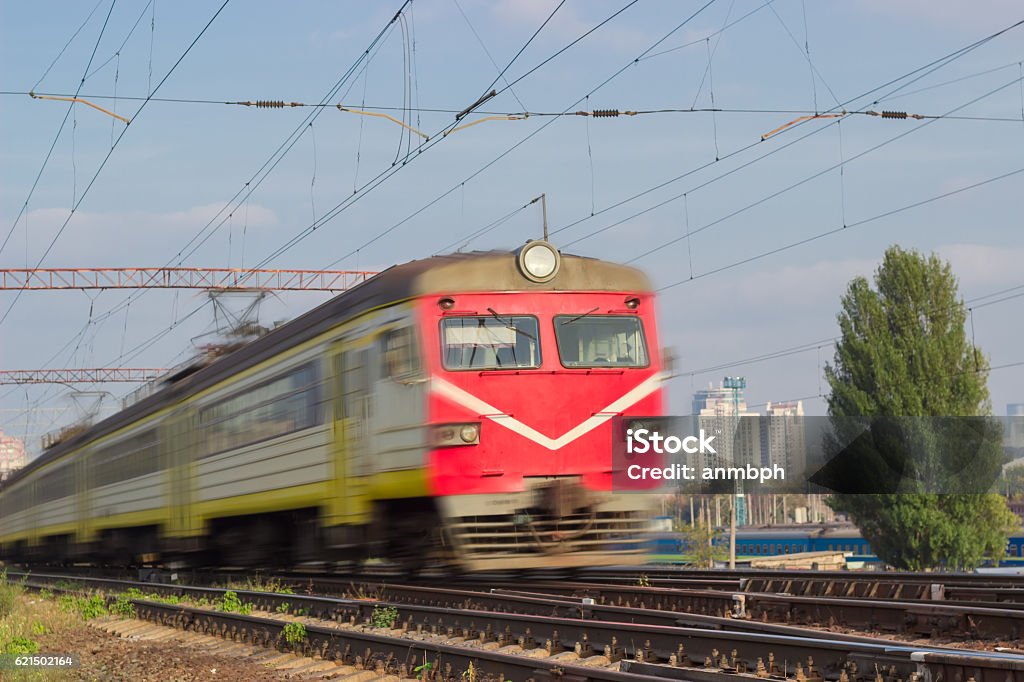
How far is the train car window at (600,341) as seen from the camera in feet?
40.2

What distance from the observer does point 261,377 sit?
15562 mm

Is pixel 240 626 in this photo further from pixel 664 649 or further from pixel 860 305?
pixel 860 305

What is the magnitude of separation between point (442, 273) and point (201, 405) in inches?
309

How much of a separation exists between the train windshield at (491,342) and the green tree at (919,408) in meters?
28.4

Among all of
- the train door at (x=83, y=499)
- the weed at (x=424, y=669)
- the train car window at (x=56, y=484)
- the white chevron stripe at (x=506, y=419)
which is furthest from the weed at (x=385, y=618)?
the train car window at (x=56, y=484)

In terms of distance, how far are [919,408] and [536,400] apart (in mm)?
31451

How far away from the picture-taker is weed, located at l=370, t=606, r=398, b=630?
41.2 feet

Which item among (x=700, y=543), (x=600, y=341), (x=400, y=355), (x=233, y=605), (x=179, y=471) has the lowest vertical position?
(x=700, y=543)

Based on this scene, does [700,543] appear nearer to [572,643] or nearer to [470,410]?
[470,410]

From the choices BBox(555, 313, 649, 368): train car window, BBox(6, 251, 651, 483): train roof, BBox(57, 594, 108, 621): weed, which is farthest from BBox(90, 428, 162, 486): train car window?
BBox(555, 313, 649, 368): train car window

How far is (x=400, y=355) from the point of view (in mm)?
12055

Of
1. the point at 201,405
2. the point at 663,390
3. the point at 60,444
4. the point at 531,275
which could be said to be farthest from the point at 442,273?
the point at 60,444

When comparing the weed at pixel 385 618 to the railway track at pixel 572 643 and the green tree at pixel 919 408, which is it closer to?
the railway track at pixel 572 643

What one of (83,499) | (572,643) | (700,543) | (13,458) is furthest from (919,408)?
(13,458)
